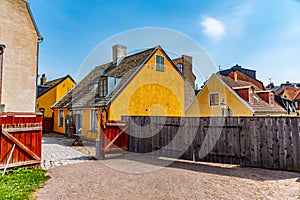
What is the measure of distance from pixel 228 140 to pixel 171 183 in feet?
11.1

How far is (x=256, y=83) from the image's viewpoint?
33.0 metres

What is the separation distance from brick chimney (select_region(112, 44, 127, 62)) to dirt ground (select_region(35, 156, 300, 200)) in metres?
13.5

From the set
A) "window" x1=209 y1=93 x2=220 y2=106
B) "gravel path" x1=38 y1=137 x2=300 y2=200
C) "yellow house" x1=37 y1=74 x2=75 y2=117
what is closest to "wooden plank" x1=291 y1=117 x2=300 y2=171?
"gravel path" x1=38 y1=137 x2=300 y2=200

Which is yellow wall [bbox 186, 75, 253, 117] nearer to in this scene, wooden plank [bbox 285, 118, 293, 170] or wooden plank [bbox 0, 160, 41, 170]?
wooden plank [bbox 285, 118, 293, 170]

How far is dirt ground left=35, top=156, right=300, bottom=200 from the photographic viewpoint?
4641 mm

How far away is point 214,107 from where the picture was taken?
19578mm

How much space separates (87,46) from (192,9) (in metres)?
6.99

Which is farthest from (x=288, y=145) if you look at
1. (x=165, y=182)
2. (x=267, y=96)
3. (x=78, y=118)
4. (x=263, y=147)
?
(x=267, y=96)

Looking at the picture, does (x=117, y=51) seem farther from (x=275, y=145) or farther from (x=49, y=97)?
(x=275, y=145)

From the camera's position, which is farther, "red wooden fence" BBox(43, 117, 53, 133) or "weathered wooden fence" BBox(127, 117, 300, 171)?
"red wooden fence" BBox(43, 117, 53, 133)

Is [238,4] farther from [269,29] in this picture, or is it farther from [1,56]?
[1,56]

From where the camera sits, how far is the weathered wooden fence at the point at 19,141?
6.16 metres

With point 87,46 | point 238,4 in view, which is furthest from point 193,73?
point 238,4

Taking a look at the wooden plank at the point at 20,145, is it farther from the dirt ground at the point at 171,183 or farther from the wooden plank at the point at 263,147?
the wooden plank at the point at 263,147
